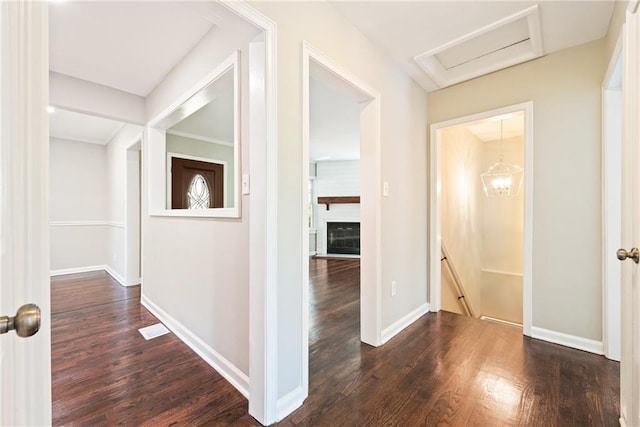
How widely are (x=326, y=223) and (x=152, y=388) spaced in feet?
17.9

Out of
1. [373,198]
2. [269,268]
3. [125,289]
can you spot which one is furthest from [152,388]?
[125,289]

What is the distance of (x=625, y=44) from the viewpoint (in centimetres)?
129

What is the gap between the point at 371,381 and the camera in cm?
173

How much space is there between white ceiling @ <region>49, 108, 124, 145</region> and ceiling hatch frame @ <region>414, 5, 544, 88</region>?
4145 millimetres

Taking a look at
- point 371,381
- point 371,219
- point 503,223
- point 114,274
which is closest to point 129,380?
point 371,381

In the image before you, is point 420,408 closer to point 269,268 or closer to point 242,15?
point 269,268

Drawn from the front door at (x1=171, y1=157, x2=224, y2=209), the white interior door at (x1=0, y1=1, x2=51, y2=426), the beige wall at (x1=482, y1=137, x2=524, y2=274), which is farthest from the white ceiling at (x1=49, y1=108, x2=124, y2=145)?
the beige wall at (x1=482, y1=137, x2=524, y2=274)

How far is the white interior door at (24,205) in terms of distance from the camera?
1.82ft

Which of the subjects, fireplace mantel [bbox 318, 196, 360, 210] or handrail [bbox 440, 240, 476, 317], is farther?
fireplace mantel [bbox 318, 196, 360, 210]

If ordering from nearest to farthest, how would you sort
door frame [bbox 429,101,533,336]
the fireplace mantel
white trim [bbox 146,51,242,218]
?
white trim [bbox 146,51,242,218] → door frame [bbox 429,101,533,336] → the fireplace mantel

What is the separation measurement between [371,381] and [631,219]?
157 centimetres

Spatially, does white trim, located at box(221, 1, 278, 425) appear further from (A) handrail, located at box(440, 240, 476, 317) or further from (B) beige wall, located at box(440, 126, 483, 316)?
(A) handrail, located at box(440, 240, 476, 317)

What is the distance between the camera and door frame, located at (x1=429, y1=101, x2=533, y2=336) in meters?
2.32

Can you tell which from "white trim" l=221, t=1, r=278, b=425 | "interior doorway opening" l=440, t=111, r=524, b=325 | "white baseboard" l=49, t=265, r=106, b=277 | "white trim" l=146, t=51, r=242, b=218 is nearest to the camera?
"white trim" l=221, t=1, r=278, b=425
